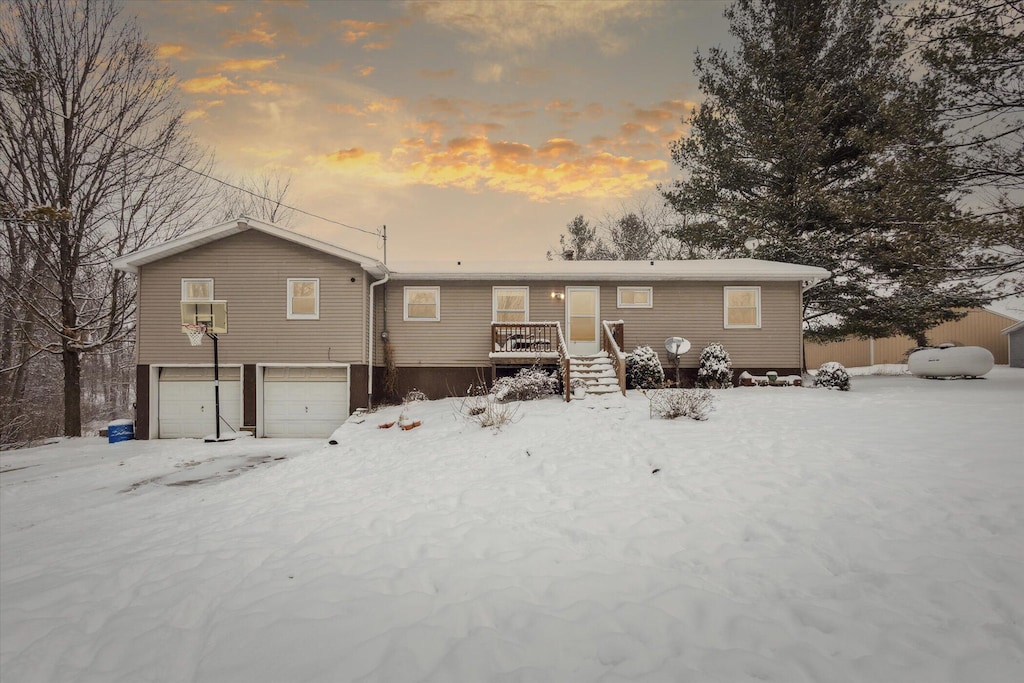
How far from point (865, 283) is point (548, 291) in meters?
11.6

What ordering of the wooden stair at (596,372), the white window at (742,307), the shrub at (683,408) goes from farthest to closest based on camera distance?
the white window at (742,307) → the wooden stair at (596,372) → the shrub at (683,408)

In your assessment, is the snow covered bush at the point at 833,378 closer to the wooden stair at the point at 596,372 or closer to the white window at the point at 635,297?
the white window at the point at 635,297

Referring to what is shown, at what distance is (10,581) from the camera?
379 centimetres

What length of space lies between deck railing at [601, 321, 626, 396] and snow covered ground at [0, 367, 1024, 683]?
14.0 ft

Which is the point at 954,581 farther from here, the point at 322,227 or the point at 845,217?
the point at 322,227

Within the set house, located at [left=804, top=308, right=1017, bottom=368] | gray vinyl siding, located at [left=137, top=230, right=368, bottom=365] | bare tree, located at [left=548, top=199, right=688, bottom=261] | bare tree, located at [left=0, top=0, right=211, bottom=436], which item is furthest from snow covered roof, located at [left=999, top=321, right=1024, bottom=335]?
bare tree, located at [left=0, top=0, right=211, bottom=436]

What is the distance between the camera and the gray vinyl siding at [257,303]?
12617mm

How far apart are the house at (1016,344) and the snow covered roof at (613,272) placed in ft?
62.9

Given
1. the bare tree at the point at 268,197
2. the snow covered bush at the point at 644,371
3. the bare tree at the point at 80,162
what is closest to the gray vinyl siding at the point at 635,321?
the snow covered bush at the point at 644,371

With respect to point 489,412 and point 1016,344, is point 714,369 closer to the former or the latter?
point 489,412

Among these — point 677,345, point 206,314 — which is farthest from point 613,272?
point 206,314

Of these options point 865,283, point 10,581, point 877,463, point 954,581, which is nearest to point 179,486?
point 10,581

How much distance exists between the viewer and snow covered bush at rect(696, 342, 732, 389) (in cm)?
1274

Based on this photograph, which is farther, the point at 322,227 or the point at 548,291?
the point at 322,227
